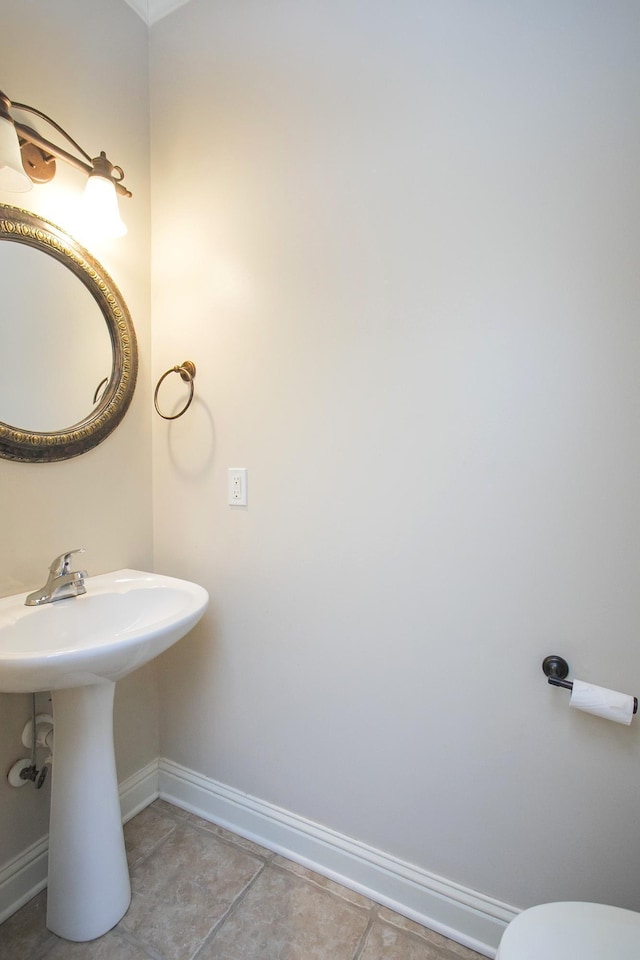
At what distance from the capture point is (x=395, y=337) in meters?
1.08

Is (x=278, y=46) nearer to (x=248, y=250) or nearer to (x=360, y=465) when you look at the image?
(x=248, y=250)

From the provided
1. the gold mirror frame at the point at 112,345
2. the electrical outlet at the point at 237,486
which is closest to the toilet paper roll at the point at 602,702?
the electrical outlet at the point at 237,486

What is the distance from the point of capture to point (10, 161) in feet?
2.96

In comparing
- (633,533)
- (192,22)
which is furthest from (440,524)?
(192,22)

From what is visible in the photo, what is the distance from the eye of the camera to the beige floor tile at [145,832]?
1307 millimetres

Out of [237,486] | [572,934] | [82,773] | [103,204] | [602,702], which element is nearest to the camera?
[572,934]

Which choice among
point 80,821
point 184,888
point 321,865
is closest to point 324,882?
point 321,865

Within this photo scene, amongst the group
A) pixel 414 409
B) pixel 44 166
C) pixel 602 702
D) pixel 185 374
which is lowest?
pixel 602 702

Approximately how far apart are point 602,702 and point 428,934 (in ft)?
2.68

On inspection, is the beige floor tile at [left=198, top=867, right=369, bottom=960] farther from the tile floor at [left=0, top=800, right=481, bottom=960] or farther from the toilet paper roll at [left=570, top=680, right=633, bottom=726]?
the toilet paper roll at [left=570, top=680, right=633, bottom=726]

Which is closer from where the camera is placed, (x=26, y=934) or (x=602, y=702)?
(x=602, y=702)

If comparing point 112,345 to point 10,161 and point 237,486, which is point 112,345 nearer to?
point 10,161

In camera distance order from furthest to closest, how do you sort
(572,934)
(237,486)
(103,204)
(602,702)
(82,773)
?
1. (237,486)
2. (103,204)
3. (82,773)
4. (602,702)
5. (572,934)

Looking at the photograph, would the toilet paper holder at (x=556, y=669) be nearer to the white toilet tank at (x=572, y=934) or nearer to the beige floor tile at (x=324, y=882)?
the white toilet tank at (x=572, y=934)
